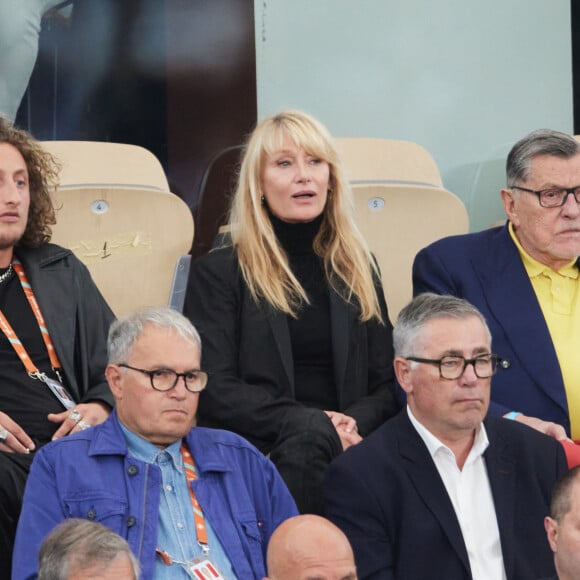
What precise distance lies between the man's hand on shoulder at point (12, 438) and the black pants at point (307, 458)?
595 mm

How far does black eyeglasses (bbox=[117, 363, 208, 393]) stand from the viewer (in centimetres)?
278

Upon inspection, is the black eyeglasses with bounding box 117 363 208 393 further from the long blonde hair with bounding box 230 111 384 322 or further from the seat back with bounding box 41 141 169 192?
the seat back with bounding box 41 141 169 192

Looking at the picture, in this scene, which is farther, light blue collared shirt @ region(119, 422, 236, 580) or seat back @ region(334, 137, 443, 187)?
seat back @ region(334, 137, 443, 187)

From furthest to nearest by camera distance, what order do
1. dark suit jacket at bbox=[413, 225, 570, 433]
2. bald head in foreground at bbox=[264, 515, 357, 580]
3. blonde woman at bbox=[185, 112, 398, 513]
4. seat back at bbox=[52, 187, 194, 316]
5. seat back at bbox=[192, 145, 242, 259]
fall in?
seat back at bbox=[192, 145, 242, 259] < seat back at bbox=[52, 187, 194, 316] < dark suit jacket at bbox=[413, 225, 570, 433] < blonde woman at bbox=[185, 112, 398, 513] < bald head in foreground at bbox=[264, 515, 357, 580]

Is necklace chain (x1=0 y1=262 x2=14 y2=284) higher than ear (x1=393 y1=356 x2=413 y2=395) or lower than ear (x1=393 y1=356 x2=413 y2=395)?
higher

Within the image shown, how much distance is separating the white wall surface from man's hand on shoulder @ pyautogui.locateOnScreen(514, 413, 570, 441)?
172 cm

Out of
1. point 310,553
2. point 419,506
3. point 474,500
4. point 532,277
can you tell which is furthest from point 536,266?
A: point 310,553

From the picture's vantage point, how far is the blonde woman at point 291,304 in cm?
328

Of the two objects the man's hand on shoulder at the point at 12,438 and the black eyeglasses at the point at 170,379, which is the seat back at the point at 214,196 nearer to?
the man's hand on shoulder at the point at 12,438

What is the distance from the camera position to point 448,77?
5.06 meters

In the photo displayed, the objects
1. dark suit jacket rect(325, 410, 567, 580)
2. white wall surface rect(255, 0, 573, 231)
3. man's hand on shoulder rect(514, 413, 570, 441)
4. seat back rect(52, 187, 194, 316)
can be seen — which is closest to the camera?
A: dark suit jacket rect(325, 410, 567, 580)

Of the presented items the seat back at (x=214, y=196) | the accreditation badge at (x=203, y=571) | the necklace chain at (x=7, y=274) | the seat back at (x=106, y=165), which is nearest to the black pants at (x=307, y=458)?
the accreditation badge at (x=203, y=571)

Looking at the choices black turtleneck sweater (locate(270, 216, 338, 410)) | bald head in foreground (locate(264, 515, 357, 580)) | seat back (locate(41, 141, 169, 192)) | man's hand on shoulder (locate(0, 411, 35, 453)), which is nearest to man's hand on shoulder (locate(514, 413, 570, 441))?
black turtleneck sweater (locate(270, 216, 338, 410))

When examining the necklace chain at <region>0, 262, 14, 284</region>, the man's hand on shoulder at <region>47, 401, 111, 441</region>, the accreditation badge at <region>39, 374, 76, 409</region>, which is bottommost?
the man's hand on shoulder at <region>47, 401, 111, 441</region>
